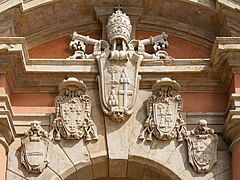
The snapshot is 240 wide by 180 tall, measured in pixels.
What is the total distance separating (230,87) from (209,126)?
0.59 m

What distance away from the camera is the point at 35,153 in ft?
40.5

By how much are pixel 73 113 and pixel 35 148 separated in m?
0.69

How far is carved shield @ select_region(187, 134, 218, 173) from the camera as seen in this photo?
40.2 ft

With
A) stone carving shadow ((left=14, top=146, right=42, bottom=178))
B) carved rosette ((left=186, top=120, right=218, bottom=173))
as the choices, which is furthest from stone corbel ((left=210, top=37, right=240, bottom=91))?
stone carving shadow ((left=14, top=146, right=42, bottom=178))

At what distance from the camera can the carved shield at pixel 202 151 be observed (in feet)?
40.2

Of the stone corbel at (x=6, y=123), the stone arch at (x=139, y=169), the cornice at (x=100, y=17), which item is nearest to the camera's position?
the stone corbel at (x=6, y=123)

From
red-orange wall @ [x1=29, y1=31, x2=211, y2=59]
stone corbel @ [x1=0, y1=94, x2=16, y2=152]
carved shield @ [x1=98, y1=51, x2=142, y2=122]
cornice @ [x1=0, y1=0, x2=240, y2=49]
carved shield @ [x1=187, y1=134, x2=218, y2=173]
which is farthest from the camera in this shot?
red-orange wall @ [x1=29, y1=31, x2=211, y2=59]

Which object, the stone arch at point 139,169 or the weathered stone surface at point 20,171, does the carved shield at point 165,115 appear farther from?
the weathered stone surface at point 20,171

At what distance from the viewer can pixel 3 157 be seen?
12.2 metres

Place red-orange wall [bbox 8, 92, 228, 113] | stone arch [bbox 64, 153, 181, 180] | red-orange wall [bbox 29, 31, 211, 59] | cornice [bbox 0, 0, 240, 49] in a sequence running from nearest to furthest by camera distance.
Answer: stone arch [bbox 64, 153, 181, 180] → red-orange wall [bbox 8, 92, 228, 113] → cornice [bbox 0, 0, 240, 49] → red-orange wall [bbox 29, 31, 211, 59]

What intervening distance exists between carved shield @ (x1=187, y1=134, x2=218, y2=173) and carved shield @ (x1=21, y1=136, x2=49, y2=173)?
1.88m

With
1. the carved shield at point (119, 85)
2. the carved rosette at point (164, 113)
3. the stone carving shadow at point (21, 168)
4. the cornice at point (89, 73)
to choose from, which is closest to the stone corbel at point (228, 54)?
the cornice at point (89, 73)

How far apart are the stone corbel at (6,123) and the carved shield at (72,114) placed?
2.28ft

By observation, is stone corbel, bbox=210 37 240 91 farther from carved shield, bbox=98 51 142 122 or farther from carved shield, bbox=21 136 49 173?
carved shield, bbox=21 136 49 173
